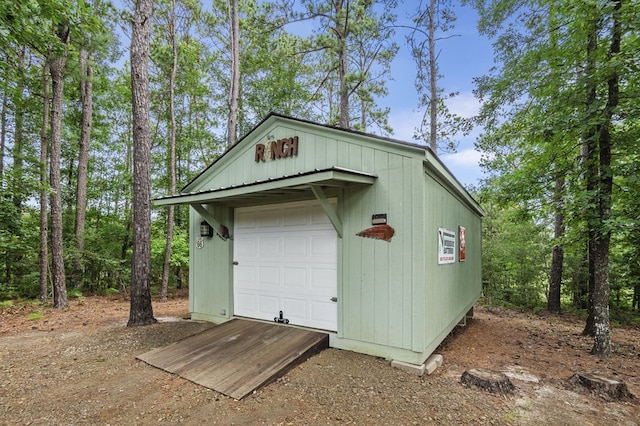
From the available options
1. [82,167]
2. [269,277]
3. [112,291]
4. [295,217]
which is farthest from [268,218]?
[82,167]

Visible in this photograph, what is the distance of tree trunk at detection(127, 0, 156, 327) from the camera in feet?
17.6

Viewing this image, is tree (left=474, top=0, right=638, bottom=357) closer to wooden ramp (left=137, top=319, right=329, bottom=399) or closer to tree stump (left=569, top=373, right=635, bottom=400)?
tree stump (left=569, top=373, right=635, bottom=400)

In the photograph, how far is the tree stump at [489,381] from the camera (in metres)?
3.03

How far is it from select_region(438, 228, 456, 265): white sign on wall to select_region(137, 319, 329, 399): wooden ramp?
6.53 ft

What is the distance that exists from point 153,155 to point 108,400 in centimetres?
1213

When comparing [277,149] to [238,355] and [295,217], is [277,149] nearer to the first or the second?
[295,217]

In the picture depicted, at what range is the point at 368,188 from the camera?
3.98m

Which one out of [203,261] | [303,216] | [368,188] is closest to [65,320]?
[203,261]

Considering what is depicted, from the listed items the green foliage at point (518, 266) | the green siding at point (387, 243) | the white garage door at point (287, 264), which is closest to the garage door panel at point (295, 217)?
the white garage door at point (287, 264)

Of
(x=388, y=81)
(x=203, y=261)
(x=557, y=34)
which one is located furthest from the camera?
(x=388, y=81)

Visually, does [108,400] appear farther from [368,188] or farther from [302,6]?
[302,6]

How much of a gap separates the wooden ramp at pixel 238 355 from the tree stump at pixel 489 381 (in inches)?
69.4

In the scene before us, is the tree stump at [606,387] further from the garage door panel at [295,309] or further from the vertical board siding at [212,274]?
the vertical board siding at [212,274]

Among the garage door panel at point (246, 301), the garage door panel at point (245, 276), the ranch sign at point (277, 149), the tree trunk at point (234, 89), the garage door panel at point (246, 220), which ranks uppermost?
the tree trunk at point (234, 89)
